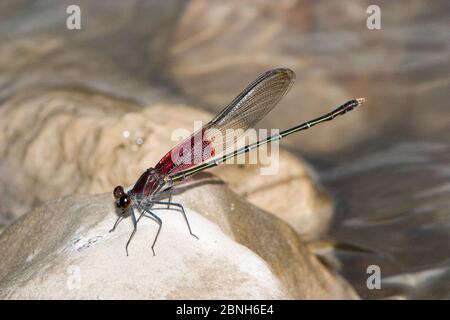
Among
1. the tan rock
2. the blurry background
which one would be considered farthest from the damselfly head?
the blurry background

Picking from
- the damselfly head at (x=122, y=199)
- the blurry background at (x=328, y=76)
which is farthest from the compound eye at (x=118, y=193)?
the blurry background at (x=328, y=76)

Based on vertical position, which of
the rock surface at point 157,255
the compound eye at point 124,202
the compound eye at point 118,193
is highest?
the compound eye at point 118,193

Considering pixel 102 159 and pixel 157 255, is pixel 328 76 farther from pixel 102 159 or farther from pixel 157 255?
pixel 157 255

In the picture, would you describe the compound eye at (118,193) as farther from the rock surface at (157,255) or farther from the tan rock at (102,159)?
the tan rock at (102,159)

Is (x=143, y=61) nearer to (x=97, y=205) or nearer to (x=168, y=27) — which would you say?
(x=168, y=27)

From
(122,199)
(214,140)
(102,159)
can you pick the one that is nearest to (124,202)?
(122,199)

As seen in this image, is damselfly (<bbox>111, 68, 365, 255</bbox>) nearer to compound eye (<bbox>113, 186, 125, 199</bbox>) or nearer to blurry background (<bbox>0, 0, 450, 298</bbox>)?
compound eye (<bbox>113, 186, 125, 199</bbox>)
